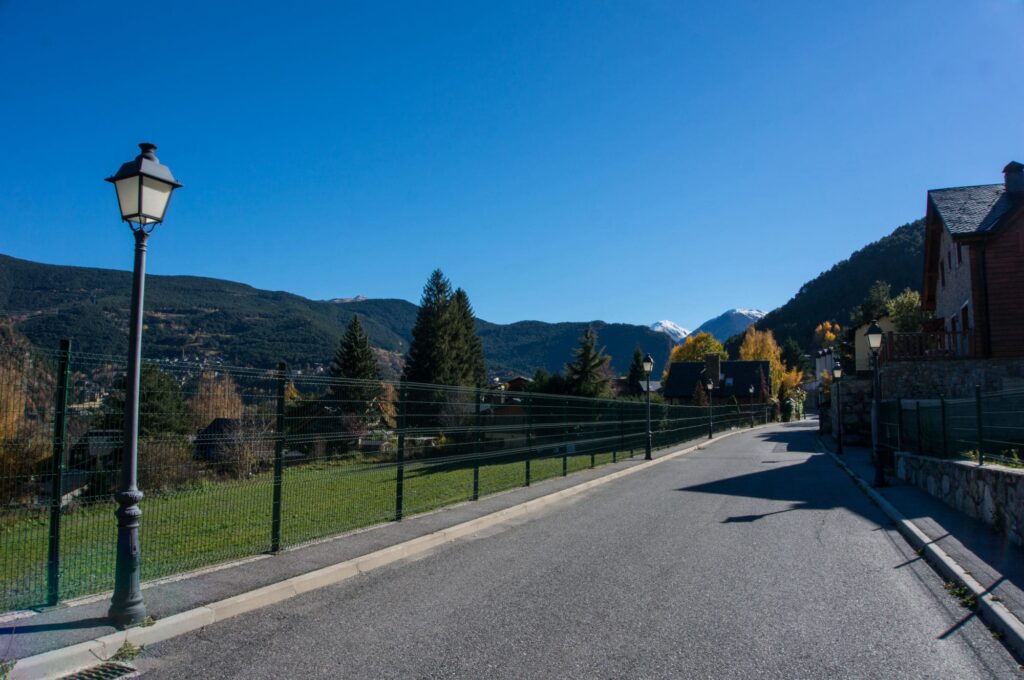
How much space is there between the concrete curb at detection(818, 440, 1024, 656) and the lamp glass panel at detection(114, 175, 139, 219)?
25.2 ft

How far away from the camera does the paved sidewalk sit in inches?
196

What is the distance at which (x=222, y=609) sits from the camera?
590cm

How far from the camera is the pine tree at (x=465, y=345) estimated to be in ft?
259

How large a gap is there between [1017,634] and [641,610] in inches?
107

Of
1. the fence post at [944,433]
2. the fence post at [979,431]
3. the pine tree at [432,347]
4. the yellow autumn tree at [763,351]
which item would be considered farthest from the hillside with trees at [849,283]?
the fence post at [979,431]

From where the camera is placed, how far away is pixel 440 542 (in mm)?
9445

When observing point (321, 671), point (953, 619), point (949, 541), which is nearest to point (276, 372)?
point (321, 671)

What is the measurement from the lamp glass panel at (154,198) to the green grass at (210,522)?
2.64 meters

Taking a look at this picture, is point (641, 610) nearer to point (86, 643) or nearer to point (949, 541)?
point (86, 643)

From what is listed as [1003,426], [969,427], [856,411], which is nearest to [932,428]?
[969,427]

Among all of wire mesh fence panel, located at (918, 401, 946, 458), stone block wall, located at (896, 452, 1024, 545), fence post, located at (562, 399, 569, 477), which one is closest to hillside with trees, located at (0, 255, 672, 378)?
fence post, located at (562, 399, 569, 477)

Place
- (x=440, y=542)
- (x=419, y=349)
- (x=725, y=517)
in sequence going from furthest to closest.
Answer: (x=419, y=349)
(x=725, y=517)
(x=440, y=542)

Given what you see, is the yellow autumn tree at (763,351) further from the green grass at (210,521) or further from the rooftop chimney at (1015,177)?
the green grass at (210,521)

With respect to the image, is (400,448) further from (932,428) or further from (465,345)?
(465,345)
